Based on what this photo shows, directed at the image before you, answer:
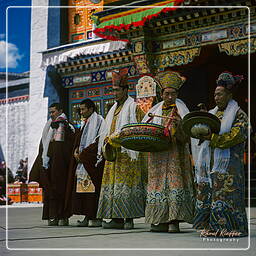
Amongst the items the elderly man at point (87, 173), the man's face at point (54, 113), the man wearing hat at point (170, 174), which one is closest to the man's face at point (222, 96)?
the man wearing hat at point (170, 174)

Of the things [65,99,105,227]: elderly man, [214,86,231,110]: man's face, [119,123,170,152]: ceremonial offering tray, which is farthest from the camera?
[65,99,105,227]: elderly man

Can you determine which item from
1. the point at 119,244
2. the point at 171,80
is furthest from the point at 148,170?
the point at 119,244

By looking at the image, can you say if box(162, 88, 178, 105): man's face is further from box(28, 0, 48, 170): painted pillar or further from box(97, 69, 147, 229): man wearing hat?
box(28, 0, 48, 170): painted pillar

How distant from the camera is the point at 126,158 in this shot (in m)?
5.65

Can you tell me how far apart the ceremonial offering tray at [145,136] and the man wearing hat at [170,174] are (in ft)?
0.39

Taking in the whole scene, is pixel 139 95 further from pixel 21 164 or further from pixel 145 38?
pixel 21 164

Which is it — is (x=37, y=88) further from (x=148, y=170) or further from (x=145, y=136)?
(x=145, y=136)

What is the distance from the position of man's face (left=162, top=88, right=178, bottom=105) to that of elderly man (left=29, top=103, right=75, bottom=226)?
165cm

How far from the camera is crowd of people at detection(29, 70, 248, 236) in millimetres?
4574

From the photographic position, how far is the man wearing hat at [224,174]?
4.52 metres

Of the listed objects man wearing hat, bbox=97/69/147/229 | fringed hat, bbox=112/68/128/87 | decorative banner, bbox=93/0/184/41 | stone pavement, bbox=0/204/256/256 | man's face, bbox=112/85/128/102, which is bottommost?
stone pavement, bbox=0/204/256/256

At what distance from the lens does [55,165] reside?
21.1 feet

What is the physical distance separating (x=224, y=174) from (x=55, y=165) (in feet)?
8.11

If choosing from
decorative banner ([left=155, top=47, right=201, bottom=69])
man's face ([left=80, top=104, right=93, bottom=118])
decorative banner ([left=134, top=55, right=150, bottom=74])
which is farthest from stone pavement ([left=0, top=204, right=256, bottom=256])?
decorative banner ([left=134, top=55, right=150, bottom=74])
